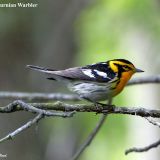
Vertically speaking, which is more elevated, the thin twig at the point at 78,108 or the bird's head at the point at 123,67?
the bird's head at the point at 123,67

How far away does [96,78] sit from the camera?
578 cm

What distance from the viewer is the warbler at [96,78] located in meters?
5.59

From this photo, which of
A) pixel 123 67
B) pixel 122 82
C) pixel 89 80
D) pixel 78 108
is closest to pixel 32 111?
pixel 78 108

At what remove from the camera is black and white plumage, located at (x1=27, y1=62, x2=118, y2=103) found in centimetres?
559

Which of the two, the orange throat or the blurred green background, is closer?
the orange throat

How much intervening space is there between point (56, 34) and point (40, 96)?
501 cm

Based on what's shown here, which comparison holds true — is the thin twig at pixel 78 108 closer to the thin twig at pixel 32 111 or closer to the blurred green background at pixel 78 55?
the thin twig at pixel 32 111

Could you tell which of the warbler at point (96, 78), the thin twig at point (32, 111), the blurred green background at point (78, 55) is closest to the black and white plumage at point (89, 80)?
the warbler at point (96, 78)

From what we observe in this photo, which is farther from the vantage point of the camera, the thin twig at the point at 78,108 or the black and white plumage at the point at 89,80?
the black and white plumage at the point at 89,80

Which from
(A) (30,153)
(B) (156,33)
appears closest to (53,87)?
(A) (30,153)

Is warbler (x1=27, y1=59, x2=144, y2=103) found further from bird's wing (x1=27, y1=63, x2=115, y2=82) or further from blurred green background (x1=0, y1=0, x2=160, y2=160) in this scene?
blurred green background (x1=0, y1=0, x2=160, y2=160)

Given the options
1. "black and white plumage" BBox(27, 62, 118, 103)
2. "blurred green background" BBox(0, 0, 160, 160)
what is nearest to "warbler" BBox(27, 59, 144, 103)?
"black and white plumage" BBox(27, 62, 118, 103)

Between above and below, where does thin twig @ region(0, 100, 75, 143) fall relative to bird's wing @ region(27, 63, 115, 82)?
below

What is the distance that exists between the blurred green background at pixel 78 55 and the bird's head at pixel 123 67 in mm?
2109
